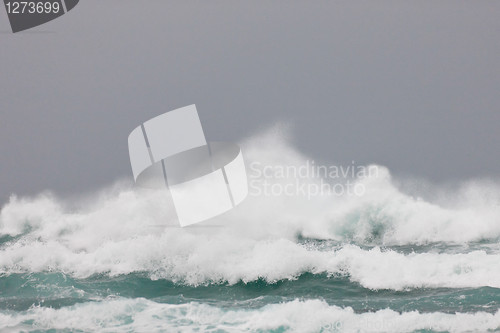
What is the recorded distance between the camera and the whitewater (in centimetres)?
978

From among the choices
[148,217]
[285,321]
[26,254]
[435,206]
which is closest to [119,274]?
[26,254]

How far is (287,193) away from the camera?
18453mm

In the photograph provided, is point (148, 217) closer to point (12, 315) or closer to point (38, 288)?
point (38, 288)
